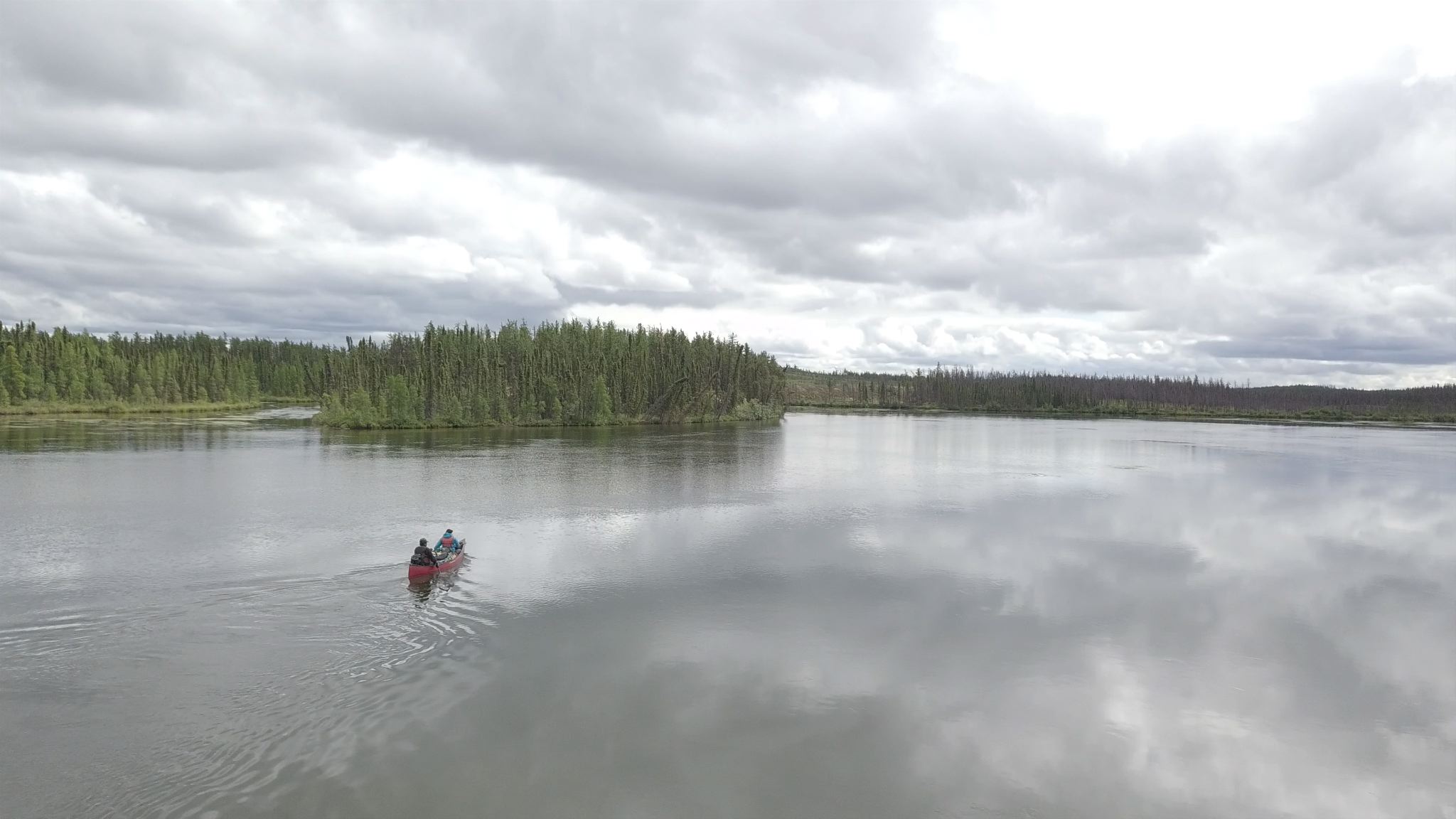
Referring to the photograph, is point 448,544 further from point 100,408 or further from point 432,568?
point 100,408

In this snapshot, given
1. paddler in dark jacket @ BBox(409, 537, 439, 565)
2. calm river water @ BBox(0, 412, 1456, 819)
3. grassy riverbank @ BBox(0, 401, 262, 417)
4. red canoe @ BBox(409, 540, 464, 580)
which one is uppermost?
grassy riverbank @ BBox(0, 401, 262, 417)

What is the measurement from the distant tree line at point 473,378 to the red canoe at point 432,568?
7415 centimetres

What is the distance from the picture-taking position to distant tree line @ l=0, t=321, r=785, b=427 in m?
103

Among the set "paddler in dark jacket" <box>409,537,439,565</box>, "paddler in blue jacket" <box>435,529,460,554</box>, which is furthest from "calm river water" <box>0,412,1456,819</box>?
"paddler in blue jacket" <box>435,529,460,554</box>

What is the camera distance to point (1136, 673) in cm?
1697

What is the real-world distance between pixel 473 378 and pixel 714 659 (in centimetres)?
9929

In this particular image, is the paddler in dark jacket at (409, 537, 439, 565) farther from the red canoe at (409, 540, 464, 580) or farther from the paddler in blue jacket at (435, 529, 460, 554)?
the paddler in blue jacket at (435, 529, 460, 554)

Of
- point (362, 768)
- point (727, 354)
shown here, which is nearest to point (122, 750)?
point (362, 768)

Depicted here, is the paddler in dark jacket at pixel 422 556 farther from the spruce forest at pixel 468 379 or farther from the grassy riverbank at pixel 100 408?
the grassy riverbank at pixel 100 408

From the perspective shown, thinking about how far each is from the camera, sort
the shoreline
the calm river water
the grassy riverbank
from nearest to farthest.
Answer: the calm river water < the grassy riverbank < the shoreline

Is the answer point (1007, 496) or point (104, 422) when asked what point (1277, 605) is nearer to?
point (1007, 496)

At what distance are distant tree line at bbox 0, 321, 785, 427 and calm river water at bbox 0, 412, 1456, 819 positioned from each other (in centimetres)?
6362

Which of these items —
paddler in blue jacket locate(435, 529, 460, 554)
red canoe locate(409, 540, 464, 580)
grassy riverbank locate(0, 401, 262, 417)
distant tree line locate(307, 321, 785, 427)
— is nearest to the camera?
red canoe locate(409, 540, 464, 580)

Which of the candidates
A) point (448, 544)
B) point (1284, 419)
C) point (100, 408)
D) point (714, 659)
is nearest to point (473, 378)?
point (100, 408)
